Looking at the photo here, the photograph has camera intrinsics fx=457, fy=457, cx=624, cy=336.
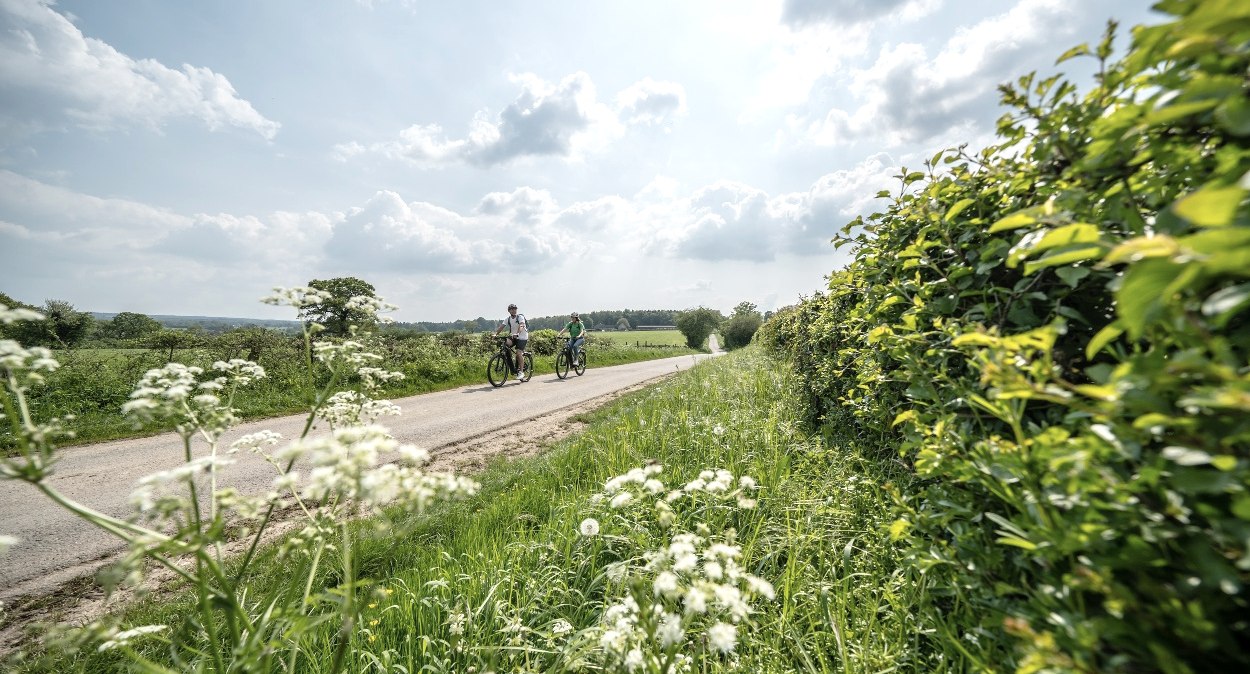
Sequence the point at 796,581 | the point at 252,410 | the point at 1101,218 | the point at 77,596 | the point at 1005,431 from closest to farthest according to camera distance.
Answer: the point at 1101,218, the point at 1005,431, the point at 796,581, the point at 77,596, the point at 252,410

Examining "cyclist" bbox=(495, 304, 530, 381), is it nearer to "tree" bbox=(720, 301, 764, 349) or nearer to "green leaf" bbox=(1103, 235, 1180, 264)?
"green leaf" bbox=(1103, 235, 1180, 264)

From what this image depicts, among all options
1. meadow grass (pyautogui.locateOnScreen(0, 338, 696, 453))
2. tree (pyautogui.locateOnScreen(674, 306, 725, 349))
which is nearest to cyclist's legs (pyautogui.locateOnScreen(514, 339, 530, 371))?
meadow grass (pyautogui.locateOnScreen(0, 338, 696, 453))

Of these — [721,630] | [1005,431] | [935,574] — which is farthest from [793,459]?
[721,630]

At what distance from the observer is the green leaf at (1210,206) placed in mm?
628

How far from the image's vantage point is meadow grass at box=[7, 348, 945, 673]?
2182 mm

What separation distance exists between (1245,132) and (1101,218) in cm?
69

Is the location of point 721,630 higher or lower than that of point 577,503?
higher

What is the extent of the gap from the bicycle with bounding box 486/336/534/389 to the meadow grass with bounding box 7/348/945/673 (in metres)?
10.1

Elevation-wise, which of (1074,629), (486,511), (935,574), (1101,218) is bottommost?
(486,511)

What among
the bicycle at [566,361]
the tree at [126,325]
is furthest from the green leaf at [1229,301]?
the tree at [126,325]

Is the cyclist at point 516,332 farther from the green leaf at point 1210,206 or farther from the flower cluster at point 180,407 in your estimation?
the green leaf at point 1210,206

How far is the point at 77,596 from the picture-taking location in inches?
141

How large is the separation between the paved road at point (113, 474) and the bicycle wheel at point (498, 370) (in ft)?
8.18

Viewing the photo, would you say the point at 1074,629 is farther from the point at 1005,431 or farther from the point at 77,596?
the point at 77,596
